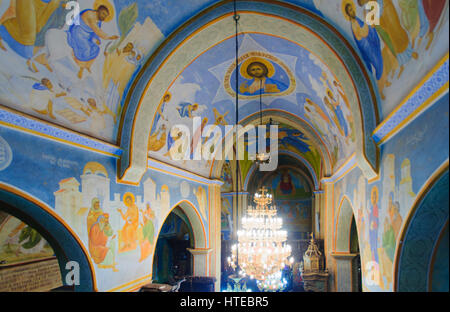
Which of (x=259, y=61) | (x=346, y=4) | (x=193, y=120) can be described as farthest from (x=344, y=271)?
(x=346, y=4)

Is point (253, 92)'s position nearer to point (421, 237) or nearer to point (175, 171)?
point (175, 171)

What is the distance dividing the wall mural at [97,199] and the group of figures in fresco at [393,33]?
242 inches

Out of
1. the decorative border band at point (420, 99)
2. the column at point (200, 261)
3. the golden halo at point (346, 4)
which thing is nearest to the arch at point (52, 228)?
the decorative border band at point (420, 99)

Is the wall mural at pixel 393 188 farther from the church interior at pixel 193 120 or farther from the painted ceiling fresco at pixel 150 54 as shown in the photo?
the painted ceiling fresco at pixel 150 54

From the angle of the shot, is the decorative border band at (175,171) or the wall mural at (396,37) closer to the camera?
the wall mural at (396,37)

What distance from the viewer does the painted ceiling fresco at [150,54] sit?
422cm

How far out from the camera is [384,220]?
5180 mm

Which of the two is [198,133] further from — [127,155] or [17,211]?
[17,211]

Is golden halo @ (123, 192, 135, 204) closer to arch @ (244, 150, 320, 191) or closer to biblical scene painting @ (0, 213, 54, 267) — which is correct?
biblical scene painting @ (0, 213, 54, 267)

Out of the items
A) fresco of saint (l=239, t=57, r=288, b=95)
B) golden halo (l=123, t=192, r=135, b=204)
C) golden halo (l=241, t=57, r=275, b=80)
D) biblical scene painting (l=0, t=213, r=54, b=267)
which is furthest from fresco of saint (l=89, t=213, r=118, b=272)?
fresco of saint (l=239, t=57, r=288, b=95)

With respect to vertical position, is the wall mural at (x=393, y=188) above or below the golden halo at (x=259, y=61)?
below

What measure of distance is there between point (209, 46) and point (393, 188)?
5.56 m

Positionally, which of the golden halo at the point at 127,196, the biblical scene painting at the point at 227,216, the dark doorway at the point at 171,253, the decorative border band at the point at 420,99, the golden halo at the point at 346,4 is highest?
the golden halo at the point at 346,4
